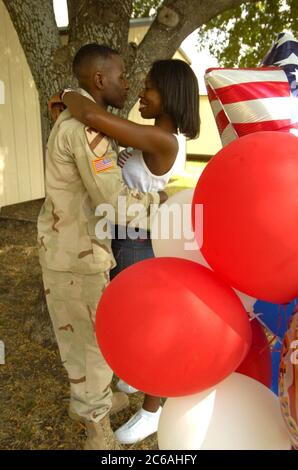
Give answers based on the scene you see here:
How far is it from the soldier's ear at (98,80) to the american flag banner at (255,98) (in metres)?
0.48

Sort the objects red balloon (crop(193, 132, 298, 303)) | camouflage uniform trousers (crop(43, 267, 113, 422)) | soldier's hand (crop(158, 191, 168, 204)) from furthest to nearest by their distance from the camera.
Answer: camouflage uniform trousers (crop(43, 267, 113, 422)) → soldier's hand (crop(158, 191, 168, 204)) → red balloon (crop(193, 132, 298, 303))

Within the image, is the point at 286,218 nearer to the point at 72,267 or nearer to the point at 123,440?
the point at 72,267

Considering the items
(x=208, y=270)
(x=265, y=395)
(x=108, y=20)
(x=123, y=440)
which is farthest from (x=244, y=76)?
(x=123, y=440)

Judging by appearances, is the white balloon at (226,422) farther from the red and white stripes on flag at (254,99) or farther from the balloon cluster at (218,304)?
the red and white stripes on flag at (254,99)

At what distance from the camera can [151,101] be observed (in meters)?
1.75

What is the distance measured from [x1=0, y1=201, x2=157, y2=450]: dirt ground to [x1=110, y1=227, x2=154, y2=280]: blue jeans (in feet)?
3.25

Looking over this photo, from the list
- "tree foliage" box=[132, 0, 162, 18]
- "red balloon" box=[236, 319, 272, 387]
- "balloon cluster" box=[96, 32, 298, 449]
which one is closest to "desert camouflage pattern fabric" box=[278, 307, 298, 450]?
"balloon cluster" box=[96, 32, 298, 449]

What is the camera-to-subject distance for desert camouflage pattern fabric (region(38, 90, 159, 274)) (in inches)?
63.1

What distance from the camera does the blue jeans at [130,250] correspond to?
194cm

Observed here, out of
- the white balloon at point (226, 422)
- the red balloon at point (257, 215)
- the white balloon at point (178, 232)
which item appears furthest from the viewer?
the white balloon at point (178, 232)

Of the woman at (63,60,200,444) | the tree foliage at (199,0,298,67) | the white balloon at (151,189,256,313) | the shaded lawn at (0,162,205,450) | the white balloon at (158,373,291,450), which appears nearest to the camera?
the white balloon at (158,373,291,450)

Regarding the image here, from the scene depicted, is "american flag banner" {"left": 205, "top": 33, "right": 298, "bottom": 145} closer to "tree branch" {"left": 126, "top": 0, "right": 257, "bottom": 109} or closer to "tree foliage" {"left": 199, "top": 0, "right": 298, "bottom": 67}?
"tree branch" {"left": 126, "top": 0, "right": 257, "bottom": 109}

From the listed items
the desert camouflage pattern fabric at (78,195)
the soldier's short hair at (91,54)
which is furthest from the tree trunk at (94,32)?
the desert camouflage pattern fabric at (78,195)

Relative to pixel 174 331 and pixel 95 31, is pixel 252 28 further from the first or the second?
pixel 174 331
